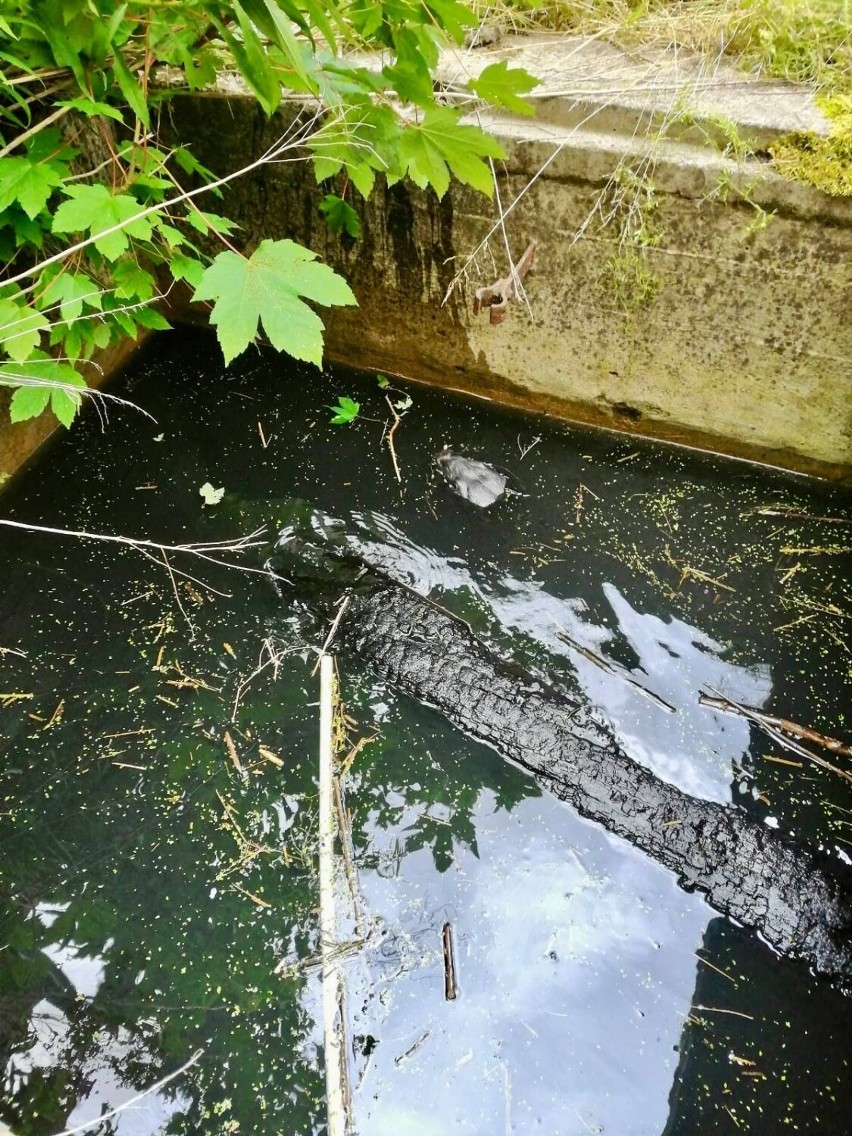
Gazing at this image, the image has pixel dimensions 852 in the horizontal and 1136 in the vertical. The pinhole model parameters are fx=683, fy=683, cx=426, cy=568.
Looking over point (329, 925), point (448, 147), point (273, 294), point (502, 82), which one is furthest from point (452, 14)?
point (329, 925)

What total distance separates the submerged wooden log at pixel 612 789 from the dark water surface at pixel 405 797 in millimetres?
85

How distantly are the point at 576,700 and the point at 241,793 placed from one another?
49.8 inches

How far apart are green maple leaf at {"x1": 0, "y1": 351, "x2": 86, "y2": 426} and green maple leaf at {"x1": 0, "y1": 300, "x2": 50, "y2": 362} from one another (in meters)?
0.10

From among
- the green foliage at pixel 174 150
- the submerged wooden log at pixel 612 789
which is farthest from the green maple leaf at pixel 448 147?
the submerged wooden log at pixel 612 789

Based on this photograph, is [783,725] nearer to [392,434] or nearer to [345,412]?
[392,434]

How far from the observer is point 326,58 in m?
2.26

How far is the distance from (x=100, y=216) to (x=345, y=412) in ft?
5.10

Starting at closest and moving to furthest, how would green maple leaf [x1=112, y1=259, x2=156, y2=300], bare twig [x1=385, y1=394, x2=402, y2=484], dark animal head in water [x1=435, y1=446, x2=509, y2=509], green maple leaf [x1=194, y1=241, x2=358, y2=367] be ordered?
green maple leaf [x1=194, y1=241, x2=358, y2=367]
green maple leaf [x1=112, y1=259, x2=156, y2=300]
dark animal head in water [x1=435, y1=446, x2=509, y2=509]
bare twig [x1=385, y1=394, x2=402, y2=484]

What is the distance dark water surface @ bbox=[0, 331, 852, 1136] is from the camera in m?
1.92

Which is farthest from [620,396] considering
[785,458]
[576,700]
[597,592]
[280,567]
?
[280,567]

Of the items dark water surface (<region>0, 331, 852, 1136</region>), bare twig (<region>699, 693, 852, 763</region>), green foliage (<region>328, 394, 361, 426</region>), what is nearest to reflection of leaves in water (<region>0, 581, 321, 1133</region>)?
dark water surface (<region>0, 331, 852, 1136</region>)

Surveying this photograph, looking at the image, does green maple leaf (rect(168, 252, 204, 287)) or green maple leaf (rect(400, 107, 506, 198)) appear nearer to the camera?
green maple leaf (rect(400, 107, 506, 198))

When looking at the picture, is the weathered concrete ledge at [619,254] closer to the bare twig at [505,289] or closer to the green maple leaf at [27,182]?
the bare twig at [505,289]

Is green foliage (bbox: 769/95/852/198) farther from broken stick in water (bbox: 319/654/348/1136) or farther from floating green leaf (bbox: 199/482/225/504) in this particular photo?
floating green leaf (bbox: 199/482/225/504)
